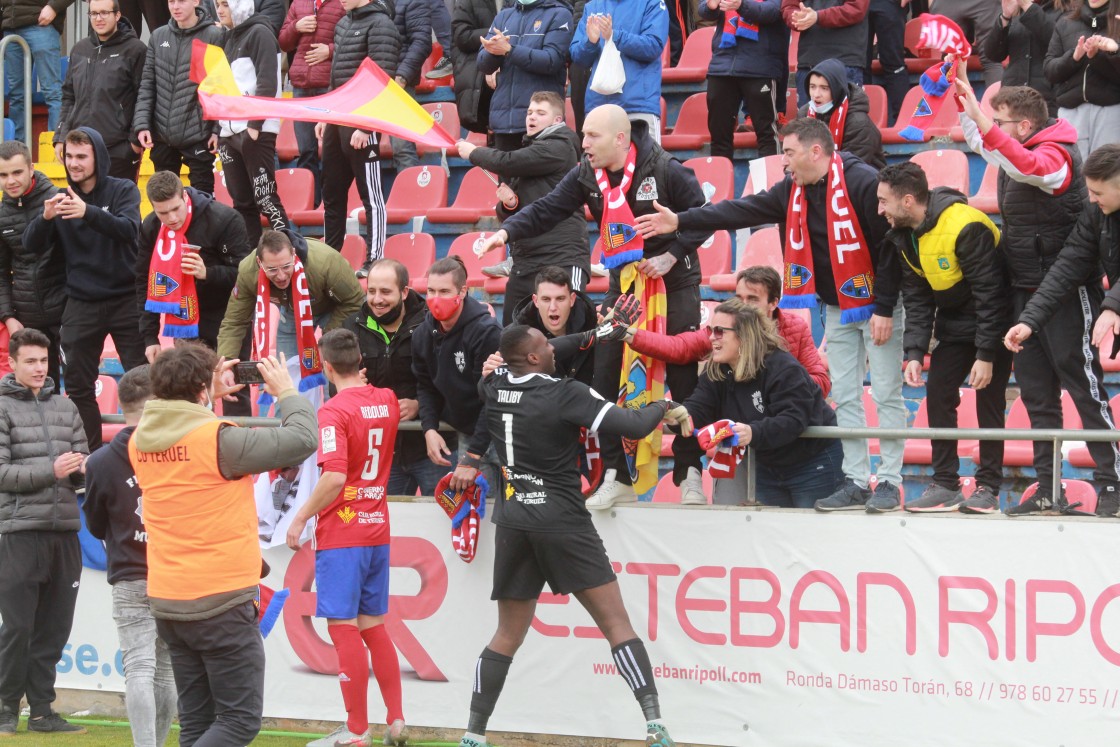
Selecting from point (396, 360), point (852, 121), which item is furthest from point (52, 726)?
point (852, 121)

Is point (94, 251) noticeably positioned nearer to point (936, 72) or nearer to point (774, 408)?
point (774, 408)

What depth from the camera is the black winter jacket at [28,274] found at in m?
9.01

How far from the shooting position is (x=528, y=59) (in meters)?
10.2

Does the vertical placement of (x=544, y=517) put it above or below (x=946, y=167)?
below

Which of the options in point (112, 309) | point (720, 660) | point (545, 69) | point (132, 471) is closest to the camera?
point (132, 471)

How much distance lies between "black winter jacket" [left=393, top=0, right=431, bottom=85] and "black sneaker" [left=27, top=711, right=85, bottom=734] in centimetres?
551

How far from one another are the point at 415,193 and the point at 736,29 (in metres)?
3.14

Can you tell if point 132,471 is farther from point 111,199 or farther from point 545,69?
point 545,69

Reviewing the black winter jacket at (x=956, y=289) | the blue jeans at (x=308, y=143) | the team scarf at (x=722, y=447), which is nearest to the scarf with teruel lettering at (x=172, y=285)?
the team scarf at (x=722, y=447)

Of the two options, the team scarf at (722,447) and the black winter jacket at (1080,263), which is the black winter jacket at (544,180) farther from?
the black winter jacket at (1080,263)

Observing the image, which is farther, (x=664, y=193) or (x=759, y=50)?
(x=759, y=50)

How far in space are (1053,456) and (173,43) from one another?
7.36 metres

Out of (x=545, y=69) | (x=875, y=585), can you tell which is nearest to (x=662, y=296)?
(x=875, y=585)

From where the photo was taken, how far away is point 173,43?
10.8 m
